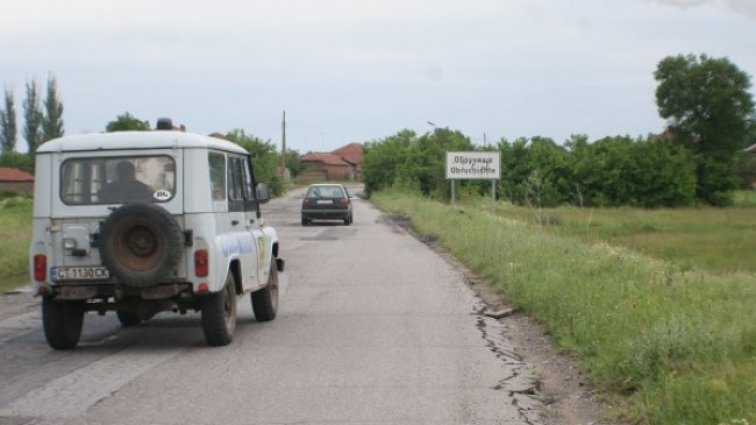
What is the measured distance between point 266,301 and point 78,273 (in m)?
3.17

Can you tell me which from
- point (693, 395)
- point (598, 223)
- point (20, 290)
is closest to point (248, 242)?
point (693, 395)

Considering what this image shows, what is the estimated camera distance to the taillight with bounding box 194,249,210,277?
389 inches

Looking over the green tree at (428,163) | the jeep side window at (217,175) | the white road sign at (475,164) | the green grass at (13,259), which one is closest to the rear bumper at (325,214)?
the white road sign at (475,164)

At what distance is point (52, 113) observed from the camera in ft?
320

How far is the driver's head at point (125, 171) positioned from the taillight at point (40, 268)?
110cm

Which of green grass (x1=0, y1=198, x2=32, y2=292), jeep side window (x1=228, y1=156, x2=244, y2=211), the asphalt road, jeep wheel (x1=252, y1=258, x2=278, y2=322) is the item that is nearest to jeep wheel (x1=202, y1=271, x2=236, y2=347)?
the asphalt road

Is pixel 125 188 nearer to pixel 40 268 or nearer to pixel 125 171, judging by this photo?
pixel 125 171

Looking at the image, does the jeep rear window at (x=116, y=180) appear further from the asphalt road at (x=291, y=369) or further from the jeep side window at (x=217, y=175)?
the asphalt road at (x=291, y=369)

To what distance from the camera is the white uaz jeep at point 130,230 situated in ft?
31.9

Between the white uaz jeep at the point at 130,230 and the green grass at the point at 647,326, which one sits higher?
the white uaz jeep at the point at 130,230

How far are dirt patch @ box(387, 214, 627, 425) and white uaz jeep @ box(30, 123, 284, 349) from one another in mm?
3296

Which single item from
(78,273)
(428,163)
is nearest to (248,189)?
(78,273)

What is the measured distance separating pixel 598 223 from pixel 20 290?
33221 millimetres

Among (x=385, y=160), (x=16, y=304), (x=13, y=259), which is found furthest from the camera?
(x=385, y=160)
